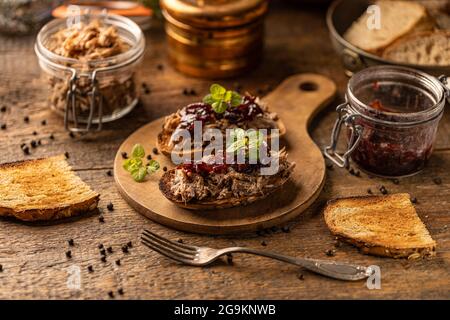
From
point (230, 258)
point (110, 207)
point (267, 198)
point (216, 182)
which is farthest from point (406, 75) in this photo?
point (110, 207)

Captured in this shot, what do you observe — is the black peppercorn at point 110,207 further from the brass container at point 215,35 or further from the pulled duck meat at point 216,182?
the brass container at point 215,35

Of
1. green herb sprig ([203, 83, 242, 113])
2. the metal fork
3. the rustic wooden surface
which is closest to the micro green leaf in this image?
the rustic wooden surface

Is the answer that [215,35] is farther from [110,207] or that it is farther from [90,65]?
[110,207]

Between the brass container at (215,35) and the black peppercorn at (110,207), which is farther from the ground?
the brass container at (215,35)

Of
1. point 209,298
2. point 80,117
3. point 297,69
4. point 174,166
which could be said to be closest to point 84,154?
point 80,117

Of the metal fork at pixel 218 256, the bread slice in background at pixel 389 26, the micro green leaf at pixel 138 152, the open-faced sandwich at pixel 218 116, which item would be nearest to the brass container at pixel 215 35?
the bread slice in background at pixel 389 26
